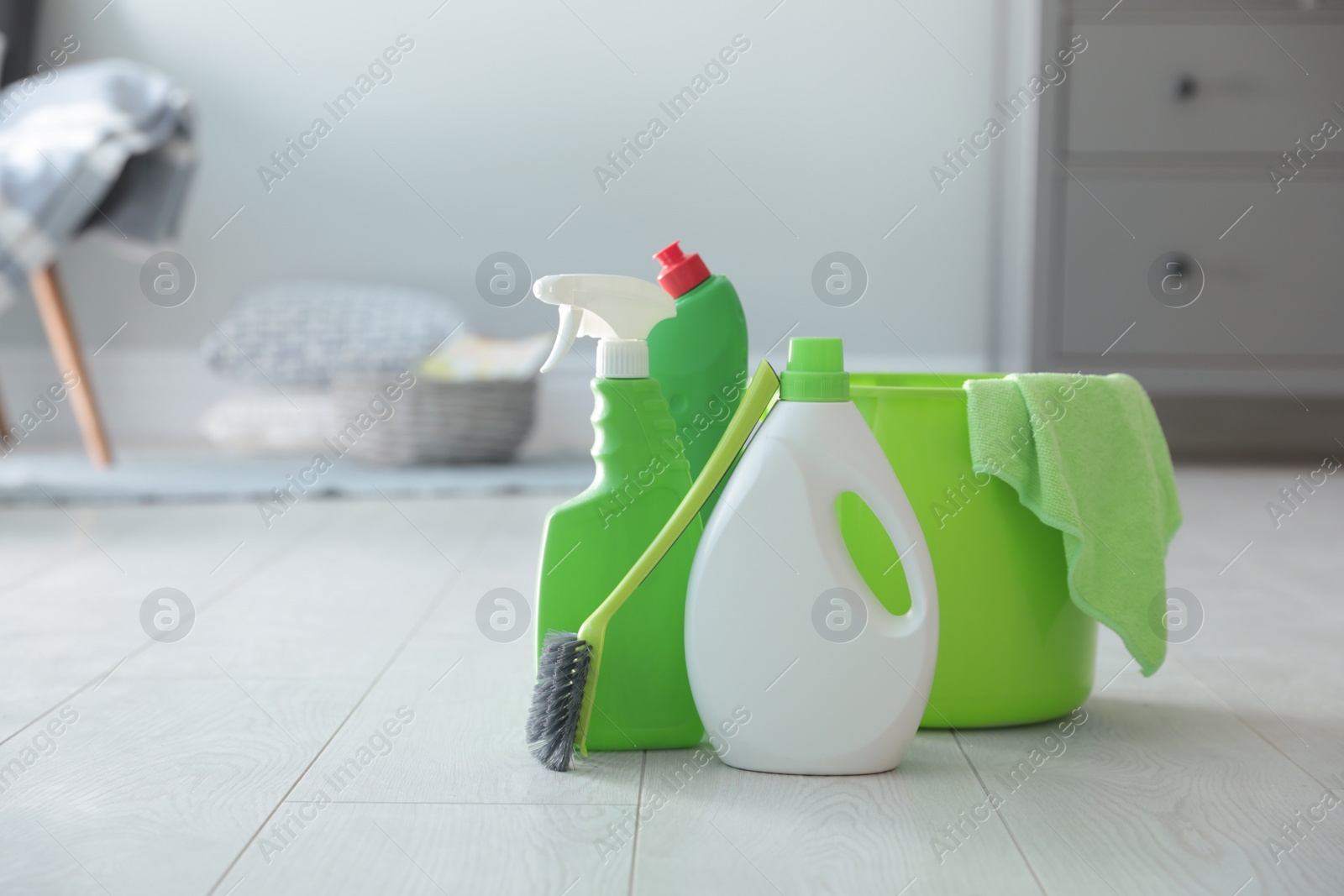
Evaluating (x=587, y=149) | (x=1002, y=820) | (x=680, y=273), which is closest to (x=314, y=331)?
(x=587, y=149)

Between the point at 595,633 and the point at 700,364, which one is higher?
the point at 700,364

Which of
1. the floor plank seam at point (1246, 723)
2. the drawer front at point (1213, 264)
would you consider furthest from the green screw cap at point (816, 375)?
the drawer front at point (1213, 264)

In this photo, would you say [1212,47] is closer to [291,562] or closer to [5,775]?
[291,562]

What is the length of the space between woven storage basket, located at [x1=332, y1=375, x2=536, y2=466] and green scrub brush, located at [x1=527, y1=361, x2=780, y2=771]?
1.48m

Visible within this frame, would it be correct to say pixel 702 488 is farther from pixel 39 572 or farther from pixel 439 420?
pixel 439 420

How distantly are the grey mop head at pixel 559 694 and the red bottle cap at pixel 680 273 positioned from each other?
206 mm

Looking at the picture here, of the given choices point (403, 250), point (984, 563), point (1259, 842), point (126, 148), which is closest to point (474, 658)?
point (984, 563)

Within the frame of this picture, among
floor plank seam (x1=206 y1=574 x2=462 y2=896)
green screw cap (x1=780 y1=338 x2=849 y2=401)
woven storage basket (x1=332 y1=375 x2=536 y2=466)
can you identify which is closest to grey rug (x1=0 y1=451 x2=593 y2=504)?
woven storage basket (x1=332 y1=375 x2=536 y2=466)

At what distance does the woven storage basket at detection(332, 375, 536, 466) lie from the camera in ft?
6.66

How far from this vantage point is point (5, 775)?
0.60 m

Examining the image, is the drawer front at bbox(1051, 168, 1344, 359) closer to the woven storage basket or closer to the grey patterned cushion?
the woven storage basket

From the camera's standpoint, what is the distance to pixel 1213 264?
1885 millimetres

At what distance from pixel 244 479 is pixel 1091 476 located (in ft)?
4.96

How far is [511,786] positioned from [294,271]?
83.3 inches
